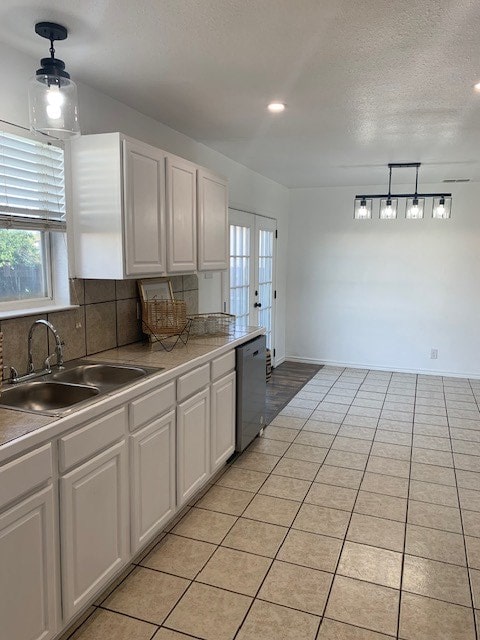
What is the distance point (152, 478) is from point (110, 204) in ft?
4.68

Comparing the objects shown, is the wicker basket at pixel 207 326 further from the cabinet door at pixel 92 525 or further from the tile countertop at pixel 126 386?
the cabinet door at pixel 92 525

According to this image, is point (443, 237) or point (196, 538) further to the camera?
point (443, 237)

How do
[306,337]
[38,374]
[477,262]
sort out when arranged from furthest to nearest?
1. [306,337]
2. [477,262]
3. [38,374]

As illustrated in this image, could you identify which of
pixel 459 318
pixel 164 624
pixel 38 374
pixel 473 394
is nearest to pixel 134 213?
pixel 38 374

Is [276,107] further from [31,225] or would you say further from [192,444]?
[192,444]

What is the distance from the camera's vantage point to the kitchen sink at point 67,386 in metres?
2.12

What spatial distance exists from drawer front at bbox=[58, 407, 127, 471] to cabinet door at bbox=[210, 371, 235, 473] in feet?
3.36

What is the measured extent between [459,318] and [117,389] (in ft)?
16.6

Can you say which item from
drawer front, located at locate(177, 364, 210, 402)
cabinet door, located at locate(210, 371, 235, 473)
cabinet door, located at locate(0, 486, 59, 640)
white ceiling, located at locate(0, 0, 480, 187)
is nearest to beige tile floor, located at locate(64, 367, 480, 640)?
cabinet door, located at locate(210, 371, 235, 473)

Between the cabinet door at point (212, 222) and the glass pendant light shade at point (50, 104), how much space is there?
1.39 metres

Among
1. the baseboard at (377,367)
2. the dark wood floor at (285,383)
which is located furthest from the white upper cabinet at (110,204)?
the baseboard at (377,367)

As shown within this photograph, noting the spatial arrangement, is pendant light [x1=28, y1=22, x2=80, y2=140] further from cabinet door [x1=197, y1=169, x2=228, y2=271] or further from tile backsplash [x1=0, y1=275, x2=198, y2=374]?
cabinet door [x1=197, y1=169, x2=228, y2=271]

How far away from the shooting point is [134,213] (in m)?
2.63

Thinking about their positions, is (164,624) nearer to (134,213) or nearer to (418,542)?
(418,542)
